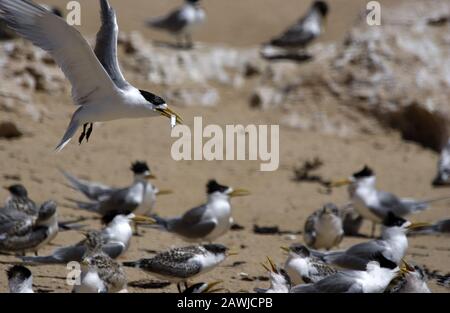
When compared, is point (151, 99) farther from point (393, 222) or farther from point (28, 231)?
point (393, 222)

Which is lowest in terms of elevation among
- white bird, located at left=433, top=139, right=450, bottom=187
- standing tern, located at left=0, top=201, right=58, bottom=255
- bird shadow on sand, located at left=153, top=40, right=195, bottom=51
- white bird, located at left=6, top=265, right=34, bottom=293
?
white bird, located at left=6, top=265, right=34, bottom=293

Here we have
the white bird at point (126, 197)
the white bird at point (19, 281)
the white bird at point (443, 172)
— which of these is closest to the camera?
the white bird at point (19, 281)

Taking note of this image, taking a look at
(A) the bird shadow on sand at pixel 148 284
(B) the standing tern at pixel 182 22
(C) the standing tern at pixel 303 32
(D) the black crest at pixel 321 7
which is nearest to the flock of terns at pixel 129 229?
(A) the bird shadow on sand at pixel 148 284

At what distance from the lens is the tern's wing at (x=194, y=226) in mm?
8914

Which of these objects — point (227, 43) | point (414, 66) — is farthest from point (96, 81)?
point (227, 43)

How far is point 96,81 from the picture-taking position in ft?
23.9

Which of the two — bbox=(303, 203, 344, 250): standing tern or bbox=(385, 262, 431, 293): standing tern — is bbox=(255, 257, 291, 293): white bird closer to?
bbox=(385, 262, 431, 293): standing tern

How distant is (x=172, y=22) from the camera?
14773 mm

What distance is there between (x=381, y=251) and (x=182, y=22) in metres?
7.30

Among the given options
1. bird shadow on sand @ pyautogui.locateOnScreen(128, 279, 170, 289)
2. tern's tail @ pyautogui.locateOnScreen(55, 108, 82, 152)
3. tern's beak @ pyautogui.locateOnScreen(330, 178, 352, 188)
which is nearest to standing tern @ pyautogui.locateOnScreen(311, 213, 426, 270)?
bird shadow on sand @ pyautogui.locateOnScreen(128, 279, 170, 289)

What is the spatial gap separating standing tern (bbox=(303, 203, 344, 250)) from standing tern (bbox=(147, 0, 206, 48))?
223 inches

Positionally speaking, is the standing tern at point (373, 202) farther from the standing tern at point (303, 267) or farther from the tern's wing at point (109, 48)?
the tern's wing at point (109, 48)

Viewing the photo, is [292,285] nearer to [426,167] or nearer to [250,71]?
[426,167]

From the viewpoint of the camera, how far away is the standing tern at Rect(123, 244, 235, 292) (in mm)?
7562
